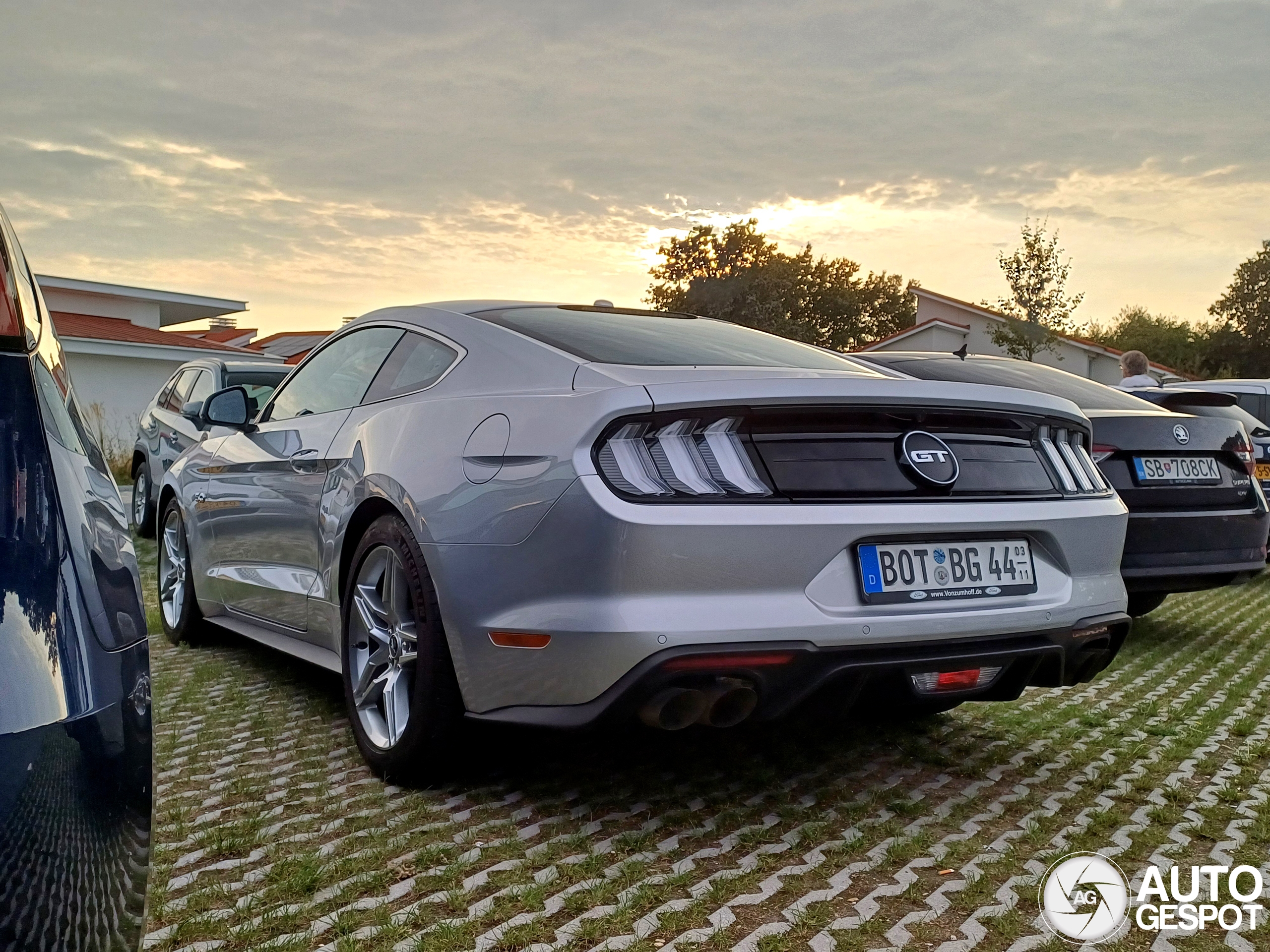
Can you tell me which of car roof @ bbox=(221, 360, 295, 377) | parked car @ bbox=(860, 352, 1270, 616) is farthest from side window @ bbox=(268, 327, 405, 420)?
car roof @ bbox=(221, 360, 295, 377)

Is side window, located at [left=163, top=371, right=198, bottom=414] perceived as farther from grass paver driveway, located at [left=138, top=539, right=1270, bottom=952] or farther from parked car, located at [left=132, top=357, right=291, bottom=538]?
grass paver driveway, located at [left=138, top=539, right=1270, bottom=952]

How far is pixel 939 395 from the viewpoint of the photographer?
10.5 ft

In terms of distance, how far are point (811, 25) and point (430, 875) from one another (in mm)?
9861

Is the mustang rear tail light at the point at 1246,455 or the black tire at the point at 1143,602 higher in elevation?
the mustang rear tail light at the point at 1246,455

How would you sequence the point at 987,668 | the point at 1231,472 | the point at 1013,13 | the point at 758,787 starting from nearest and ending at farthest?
the point at 987,668
the point at 758,787
the point at 1231,472
the point at 1013,13

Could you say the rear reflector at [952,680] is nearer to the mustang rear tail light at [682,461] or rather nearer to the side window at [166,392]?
the mustang rear tail light at [682,461]

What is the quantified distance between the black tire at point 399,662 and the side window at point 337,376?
72cm

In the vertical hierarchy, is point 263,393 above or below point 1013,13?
below

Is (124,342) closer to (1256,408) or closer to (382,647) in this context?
(1256,408)

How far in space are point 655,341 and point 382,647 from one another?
1271 millimetres

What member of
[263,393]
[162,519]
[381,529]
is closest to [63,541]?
[381,529]

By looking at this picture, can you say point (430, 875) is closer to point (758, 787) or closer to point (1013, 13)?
point (758, 787)

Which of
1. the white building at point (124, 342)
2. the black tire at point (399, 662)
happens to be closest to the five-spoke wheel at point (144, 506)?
the black tire at point (399, 662)

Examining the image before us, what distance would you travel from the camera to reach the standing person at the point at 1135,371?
359 inches
